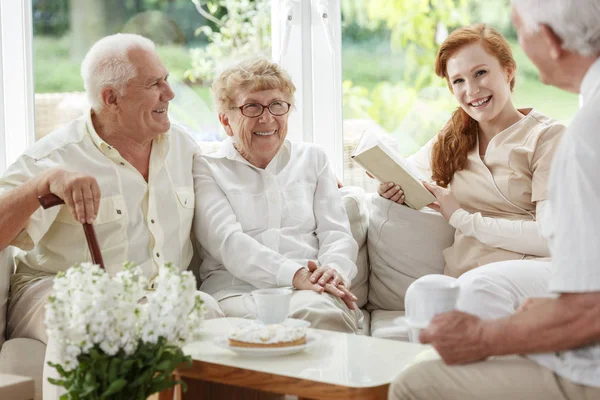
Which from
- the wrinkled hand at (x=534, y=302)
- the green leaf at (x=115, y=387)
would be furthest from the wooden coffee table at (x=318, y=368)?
the wrinkled hand at (x=534, y=302)

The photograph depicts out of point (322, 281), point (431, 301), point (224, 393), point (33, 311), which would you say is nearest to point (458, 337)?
point (431, 301)

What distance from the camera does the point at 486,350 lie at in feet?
4.88

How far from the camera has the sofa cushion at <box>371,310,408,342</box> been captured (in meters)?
2.64

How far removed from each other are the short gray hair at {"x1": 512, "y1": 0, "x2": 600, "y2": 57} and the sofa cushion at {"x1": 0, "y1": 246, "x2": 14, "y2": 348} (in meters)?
1.87

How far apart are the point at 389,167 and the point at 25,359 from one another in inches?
55.5

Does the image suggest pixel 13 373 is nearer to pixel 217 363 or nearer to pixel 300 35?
pixel 217 363

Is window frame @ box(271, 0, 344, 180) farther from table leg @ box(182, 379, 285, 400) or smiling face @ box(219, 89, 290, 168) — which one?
table leg @ box(182, 379, 285, 400)

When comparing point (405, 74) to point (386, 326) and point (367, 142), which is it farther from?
point (386, 326)

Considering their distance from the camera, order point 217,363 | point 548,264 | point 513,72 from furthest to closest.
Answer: point 513,72 < point 548,264 < point 217,363

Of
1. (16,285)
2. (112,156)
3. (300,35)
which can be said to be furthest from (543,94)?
(16,285)

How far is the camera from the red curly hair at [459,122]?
2.93 metres

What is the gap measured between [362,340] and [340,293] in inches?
23.8

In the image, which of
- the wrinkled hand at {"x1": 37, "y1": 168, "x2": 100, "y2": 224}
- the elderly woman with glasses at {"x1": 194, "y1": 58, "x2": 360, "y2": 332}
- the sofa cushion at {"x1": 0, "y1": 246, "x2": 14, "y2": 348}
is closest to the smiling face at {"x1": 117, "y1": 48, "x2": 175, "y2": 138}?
the elderly woman with glasses at {"x1": 194, "y1": 58, "x2": 360, "y2": 332}

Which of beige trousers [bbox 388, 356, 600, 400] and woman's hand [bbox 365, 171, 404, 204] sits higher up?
woman's hand [bbox 365, 171, 404, 204]
